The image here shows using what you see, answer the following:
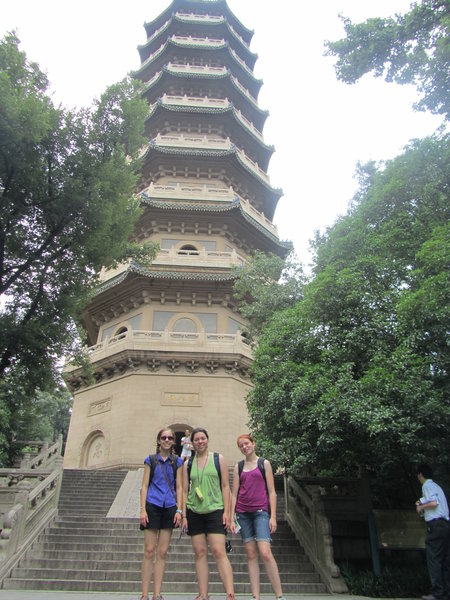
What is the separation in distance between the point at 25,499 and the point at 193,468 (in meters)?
4.40

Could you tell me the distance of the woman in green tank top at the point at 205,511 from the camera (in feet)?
11.2

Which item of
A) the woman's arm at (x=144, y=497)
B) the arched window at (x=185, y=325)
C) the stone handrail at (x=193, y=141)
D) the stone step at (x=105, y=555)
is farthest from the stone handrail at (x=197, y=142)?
the woman's arm at (x=144, y=497)

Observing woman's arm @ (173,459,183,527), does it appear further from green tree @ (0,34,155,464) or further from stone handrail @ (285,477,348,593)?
green tree @ (0,34,155,464)

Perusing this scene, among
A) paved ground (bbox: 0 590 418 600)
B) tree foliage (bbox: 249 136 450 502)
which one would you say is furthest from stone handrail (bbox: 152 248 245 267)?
paved ground (bbox: 0 590 418 600)

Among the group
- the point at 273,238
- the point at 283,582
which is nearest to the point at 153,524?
the point at 283,582

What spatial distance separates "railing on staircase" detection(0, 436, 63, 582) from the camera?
20.1ft

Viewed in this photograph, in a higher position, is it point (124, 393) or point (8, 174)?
point (8, 174)

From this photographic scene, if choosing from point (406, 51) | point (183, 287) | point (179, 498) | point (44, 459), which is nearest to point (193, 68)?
point (183, 287)

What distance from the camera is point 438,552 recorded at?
4.44m

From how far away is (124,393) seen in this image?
14.3 meters

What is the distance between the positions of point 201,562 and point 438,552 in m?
2.53

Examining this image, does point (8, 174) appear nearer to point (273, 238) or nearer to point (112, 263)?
point (112, 263)

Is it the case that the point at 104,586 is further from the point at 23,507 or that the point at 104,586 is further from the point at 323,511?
the point at 323,511

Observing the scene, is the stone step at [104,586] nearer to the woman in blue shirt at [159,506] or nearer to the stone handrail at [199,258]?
Result: the woman in blue shirt at [159,506]
